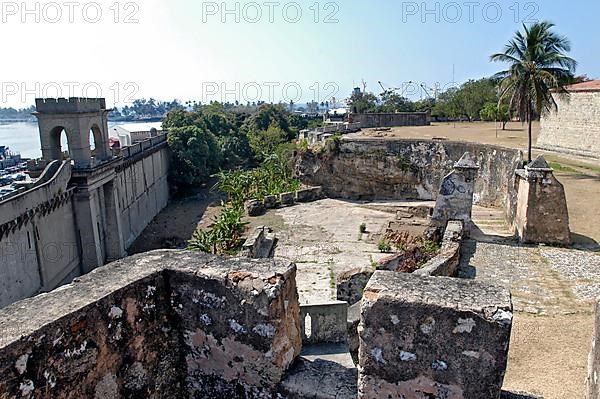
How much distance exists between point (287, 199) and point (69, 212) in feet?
33.7

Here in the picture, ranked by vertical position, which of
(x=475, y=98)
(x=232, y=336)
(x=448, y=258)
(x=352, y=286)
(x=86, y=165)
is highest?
(x=475, y=98)

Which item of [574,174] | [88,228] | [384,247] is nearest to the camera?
[384,247]

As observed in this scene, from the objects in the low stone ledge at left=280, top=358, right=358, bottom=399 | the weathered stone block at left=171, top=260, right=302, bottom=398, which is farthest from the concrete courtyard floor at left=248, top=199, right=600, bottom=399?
the weathered stone block at left=171, top=260, right=302, bottom=398

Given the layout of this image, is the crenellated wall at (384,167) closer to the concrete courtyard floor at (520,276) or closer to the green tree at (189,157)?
the concrete courtyard floor at (520,276)

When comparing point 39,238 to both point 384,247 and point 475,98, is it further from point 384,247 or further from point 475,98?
point 475,98

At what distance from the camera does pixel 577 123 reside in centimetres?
2567

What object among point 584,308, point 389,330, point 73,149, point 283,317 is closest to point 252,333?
point 283,317

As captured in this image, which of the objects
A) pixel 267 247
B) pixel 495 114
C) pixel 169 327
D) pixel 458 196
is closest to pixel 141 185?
pixel 267 247

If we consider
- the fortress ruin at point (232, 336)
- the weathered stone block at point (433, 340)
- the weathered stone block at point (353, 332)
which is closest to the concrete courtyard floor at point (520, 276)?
the weathered stone block at point (353, 332)

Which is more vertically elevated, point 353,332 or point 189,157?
point 189,157

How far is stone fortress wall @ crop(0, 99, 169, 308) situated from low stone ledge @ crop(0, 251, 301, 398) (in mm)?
13794

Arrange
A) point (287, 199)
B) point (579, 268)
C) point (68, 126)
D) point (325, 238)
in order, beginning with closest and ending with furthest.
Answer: point (579, 268)
point (325, 238)
point (68, 126)
point (287, 199)

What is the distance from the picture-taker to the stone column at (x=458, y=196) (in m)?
14.5

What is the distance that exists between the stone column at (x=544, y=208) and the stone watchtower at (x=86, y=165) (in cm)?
1750
